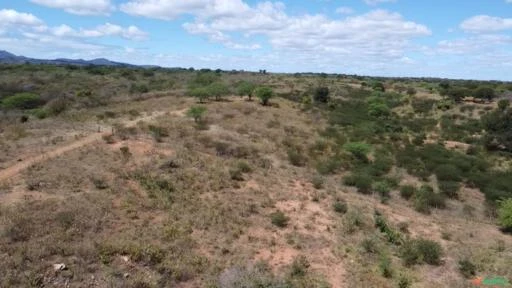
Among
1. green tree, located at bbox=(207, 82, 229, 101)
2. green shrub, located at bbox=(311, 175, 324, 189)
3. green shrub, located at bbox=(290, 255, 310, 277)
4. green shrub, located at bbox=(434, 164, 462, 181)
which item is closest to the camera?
green shrub, located at bbox=(290, 255, 310, 277)

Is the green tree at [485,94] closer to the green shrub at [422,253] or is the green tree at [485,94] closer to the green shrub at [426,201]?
the green shrub at [426,201]

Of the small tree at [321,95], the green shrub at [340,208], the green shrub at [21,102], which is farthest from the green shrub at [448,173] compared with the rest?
the green shrub at [21,102]

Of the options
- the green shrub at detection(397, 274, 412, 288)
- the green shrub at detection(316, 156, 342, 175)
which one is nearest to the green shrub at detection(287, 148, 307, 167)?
the green shrub at detection(316, 156, 342, 175)

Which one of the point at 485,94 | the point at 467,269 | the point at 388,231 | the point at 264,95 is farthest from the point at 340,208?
Answer: the point at 485,94

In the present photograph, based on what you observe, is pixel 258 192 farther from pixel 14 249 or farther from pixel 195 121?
pixel 195 121

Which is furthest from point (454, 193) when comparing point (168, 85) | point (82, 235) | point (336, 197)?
point (168, 85)

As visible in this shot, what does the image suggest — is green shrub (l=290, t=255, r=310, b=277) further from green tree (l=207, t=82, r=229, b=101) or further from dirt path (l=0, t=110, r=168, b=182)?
green tree (l=207, t=82, r=229, b=101)
